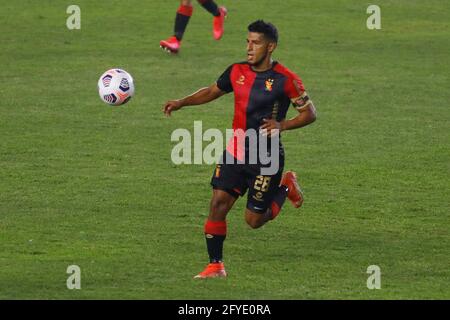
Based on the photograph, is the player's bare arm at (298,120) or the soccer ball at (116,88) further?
the soccer ball at (116,88)

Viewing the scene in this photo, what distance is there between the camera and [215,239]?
41.6 feet

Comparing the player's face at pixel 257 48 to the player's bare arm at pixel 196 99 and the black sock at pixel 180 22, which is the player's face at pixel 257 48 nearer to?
A: the player's bare arm at pixel 196 99

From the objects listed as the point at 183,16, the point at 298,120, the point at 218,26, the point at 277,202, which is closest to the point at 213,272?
the point at 277,202

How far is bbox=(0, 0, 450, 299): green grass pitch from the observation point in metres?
12.8

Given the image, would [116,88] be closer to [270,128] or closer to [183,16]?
[270,128]

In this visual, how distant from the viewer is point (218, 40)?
27.5 meters

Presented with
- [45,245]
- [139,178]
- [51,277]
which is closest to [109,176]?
[139,178]

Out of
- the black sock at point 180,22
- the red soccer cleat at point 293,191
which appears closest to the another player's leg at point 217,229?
the red soccer cleat at point 293,191

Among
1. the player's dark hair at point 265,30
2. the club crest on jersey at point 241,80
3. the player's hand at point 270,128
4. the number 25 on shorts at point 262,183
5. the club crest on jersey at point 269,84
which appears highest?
the player's dark hair at point 265,30

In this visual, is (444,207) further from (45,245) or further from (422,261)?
(45,245)

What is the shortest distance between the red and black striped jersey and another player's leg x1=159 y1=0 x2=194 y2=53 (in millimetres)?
11723

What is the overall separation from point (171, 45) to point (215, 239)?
1301cm

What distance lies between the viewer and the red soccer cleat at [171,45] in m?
25.2

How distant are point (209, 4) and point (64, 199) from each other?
9.82 m
